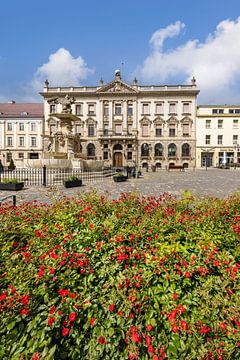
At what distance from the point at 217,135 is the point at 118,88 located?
80.7 ft

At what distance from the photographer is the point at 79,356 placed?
164 centimetres

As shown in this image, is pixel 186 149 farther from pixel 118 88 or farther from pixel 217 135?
pixel 118 88

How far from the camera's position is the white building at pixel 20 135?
152 feet

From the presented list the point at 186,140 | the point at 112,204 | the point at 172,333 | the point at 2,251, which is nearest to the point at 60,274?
the point at 2,251

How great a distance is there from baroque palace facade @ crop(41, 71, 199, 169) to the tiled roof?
5.54 m

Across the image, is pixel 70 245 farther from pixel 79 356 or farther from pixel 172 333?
pixel 172 333

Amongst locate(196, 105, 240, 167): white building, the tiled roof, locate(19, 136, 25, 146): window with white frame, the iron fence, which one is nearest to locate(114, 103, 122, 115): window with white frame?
locate(196, 105, 240, 167): white building

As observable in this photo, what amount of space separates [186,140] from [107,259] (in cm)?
4470

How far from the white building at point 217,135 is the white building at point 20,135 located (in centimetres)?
3687

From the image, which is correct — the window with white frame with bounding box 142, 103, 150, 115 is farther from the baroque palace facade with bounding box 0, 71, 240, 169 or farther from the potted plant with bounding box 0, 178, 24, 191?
the potted plant with bounding box 0, 178, 24, 191

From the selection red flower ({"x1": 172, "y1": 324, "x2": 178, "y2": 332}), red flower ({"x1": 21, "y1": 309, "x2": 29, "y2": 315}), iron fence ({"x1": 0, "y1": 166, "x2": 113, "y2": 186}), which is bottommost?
red flower ({"x1": 172, "y1": 324, "x2": 178, "y2": 332})

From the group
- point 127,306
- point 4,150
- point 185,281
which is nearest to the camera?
point 127,306

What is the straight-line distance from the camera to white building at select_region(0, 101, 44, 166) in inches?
1823

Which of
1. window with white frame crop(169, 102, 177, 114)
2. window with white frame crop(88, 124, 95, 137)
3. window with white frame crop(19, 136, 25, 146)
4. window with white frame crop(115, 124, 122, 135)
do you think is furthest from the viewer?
window with white frame crop(19, 136, 25, 146)
